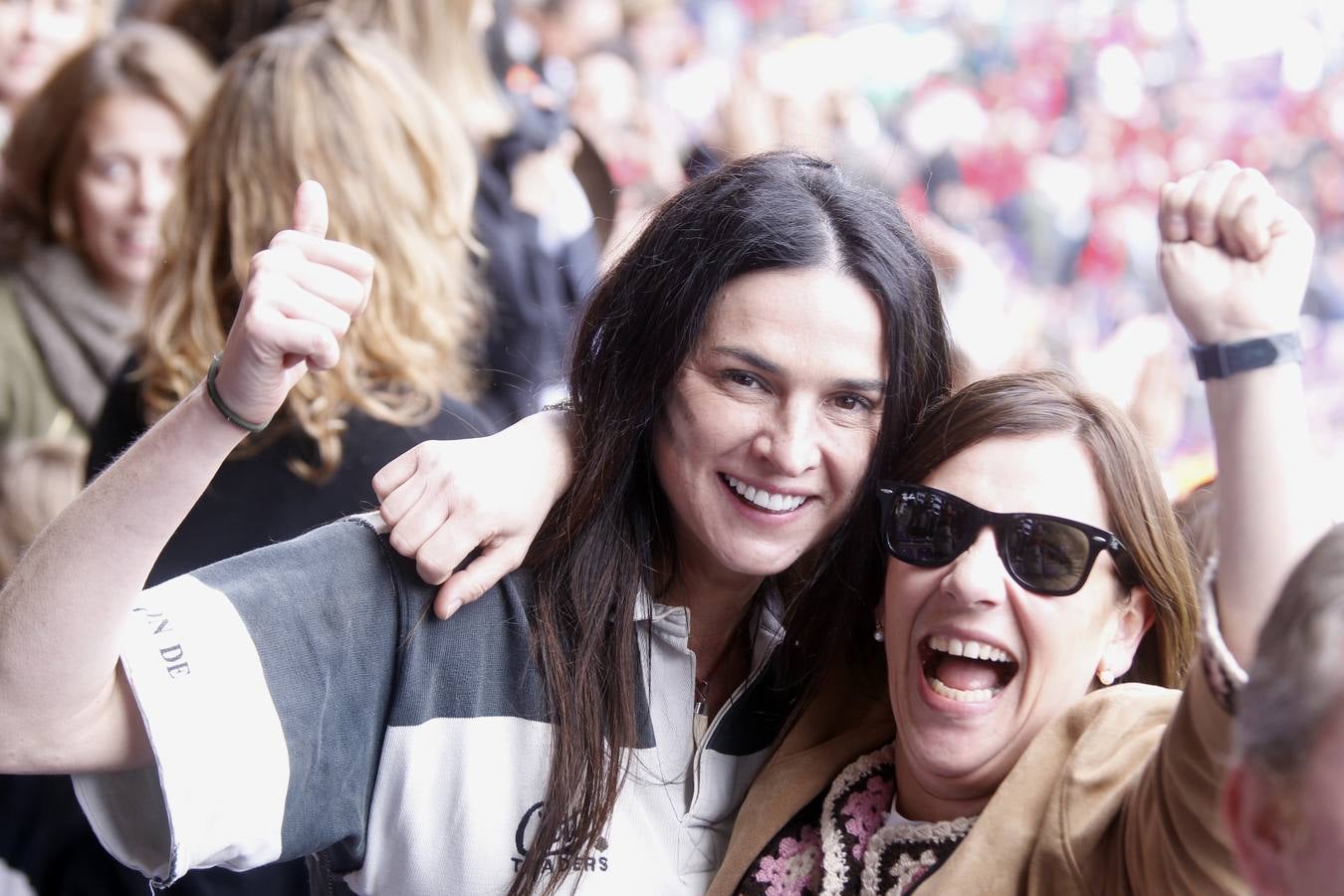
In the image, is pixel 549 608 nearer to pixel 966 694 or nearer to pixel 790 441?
pixel 790 441

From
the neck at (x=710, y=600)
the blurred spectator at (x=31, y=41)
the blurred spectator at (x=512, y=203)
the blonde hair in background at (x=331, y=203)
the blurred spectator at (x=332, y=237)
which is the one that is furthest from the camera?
the blurred spectator at (x=31, y=41)

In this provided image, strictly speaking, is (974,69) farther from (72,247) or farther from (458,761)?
(458,761)

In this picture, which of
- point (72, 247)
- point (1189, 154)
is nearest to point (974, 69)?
point (1189, 154)

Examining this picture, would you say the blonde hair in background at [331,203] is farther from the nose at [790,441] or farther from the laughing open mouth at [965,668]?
the laughing open mouth at [965,668]

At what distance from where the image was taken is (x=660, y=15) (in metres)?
5.70

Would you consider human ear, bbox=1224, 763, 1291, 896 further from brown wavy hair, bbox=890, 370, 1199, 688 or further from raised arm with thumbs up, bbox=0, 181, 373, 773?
raised arm with thumbs up, bbox=0, 181, 373, 773

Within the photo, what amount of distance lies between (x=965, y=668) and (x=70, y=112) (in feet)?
8.23

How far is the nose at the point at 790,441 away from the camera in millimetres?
1612

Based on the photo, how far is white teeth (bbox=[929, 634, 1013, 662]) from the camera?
157cm

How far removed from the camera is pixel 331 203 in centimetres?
240

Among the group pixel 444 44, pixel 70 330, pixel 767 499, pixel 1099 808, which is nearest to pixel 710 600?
pixel 767 499

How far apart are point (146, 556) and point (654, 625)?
26.7 inches

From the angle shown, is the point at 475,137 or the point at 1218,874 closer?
the point at 1218,874

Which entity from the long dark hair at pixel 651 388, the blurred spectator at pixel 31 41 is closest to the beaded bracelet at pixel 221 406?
the long dark hair at pixel 651 388
